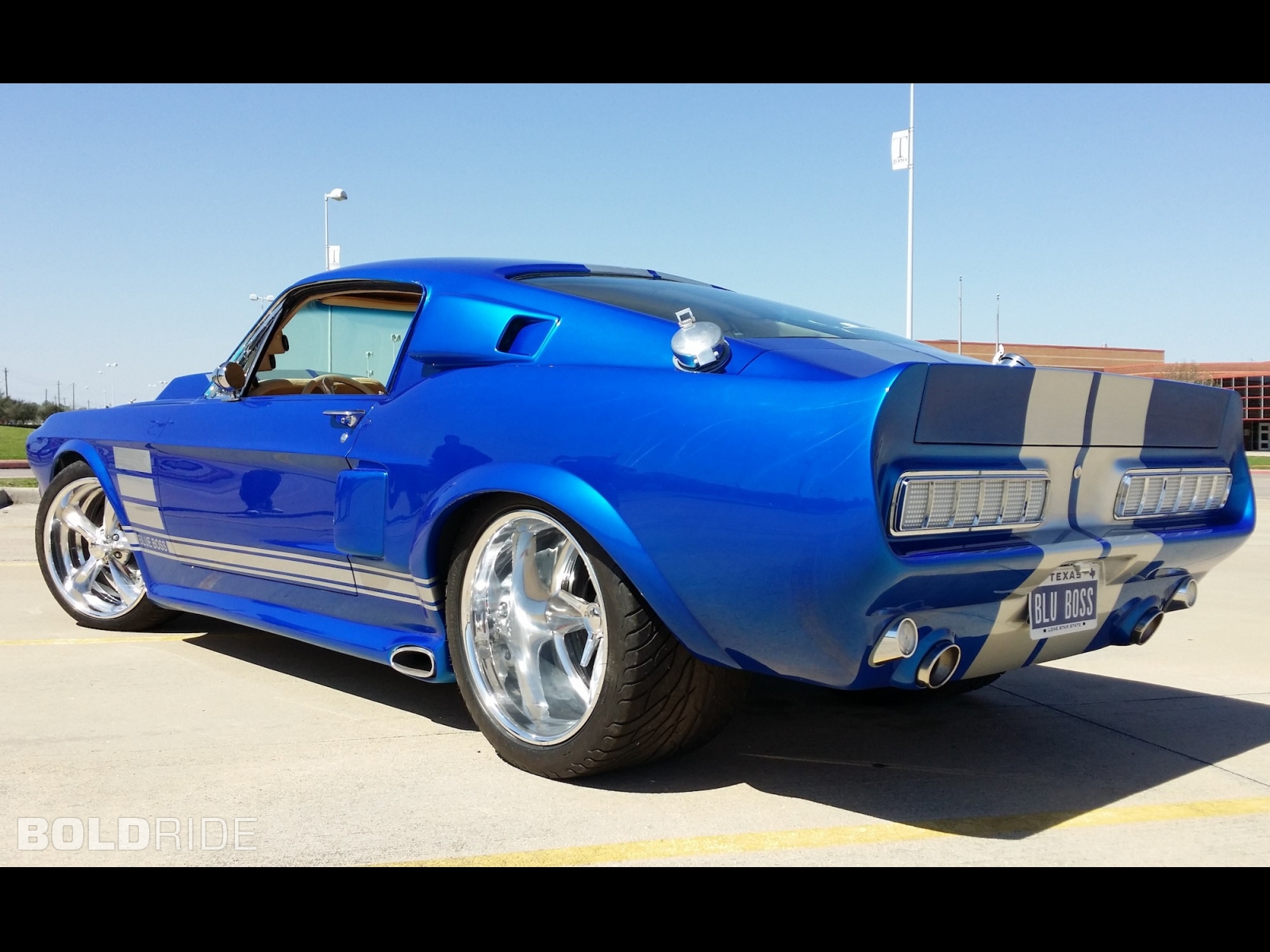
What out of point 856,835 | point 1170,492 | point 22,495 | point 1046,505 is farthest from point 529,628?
point 22,495

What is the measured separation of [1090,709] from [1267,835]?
1190 mm

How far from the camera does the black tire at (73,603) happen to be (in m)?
4.71

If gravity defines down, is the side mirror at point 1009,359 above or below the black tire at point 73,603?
above

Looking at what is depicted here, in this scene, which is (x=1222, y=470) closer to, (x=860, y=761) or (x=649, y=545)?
(x=860, y=761)

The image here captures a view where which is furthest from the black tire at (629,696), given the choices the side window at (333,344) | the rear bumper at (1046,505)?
the side window at (333,344)

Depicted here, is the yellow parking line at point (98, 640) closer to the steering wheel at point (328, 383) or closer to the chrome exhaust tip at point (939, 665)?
the steering wheel at point (328, 383)

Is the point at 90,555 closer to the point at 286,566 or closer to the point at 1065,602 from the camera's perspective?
the point at 286,566

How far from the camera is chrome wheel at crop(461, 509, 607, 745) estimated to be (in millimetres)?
2961

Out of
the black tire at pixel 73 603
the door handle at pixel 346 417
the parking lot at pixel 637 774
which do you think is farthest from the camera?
the black tire at pixel 73 603

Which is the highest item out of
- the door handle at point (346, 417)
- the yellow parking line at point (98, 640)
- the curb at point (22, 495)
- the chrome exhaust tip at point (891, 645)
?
the door handle at point (346, 417)

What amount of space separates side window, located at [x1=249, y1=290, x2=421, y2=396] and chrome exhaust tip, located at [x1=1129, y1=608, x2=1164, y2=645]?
87.5 inches

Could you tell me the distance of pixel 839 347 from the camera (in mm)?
2854

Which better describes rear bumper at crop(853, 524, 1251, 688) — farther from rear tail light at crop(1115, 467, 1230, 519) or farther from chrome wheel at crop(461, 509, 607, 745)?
chrome wheel at crop(461, 509, 607, 745)

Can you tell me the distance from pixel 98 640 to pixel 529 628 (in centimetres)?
245
